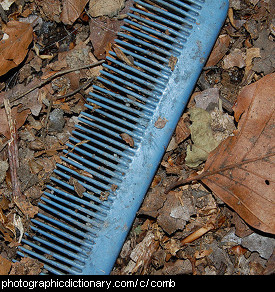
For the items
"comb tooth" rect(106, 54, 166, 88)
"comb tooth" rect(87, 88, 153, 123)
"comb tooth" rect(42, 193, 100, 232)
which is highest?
"comb tooth" rect(106, 54, 166, 88)

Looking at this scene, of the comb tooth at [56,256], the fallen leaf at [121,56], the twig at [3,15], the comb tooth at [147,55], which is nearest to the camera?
the comb tooth at [56,256]

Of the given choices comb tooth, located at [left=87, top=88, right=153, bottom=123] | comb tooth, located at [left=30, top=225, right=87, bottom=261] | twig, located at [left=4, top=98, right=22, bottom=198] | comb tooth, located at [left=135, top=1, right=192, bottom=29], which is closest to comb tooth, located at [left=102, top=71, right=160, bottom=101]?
comb tooth, located at [left=87, top=88, right=153, bottom=123]

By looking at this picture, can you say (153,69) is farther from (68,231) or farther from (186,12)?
(68,231)

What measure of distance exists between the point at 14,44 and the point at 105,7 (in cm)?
84

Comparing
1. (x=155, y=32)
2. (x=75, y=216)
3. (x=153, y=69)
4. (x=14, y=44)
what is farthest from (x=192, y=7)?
(x=75, y=216)

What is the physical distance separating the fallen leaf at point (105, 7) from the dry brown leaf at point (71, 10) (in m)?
0.08

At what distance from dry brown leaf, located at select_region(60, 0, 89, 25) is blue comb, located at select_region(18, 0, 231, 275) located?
1.69ft

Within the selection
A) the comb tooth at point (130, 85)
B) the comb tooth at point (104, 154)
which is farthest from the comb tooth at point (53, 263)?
the comb tooth at point (130, 85)

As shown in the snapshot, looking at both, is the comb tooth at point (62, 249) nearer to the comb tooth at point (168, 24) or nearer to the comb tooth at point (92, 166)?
the comb tooth at point (92, 166)

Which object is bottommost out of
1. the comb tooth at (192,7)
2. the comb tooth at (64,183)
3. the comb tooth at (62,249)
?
the comb tooth at (62,249)

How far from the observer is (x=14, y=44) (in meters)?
3.17

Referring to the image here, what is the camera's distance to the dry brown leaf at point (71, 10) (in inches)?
127

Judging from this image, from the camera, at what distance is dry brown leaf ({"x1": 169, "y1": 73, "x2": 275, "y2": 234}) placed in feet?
9.18

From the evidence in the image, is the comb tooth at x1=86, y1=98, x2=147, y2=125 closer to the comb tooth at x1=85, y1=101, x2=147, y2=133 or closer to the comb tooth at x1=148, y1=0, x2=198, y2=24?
the comb tooth at x1=85, y1=101, x2=147, y2=133
